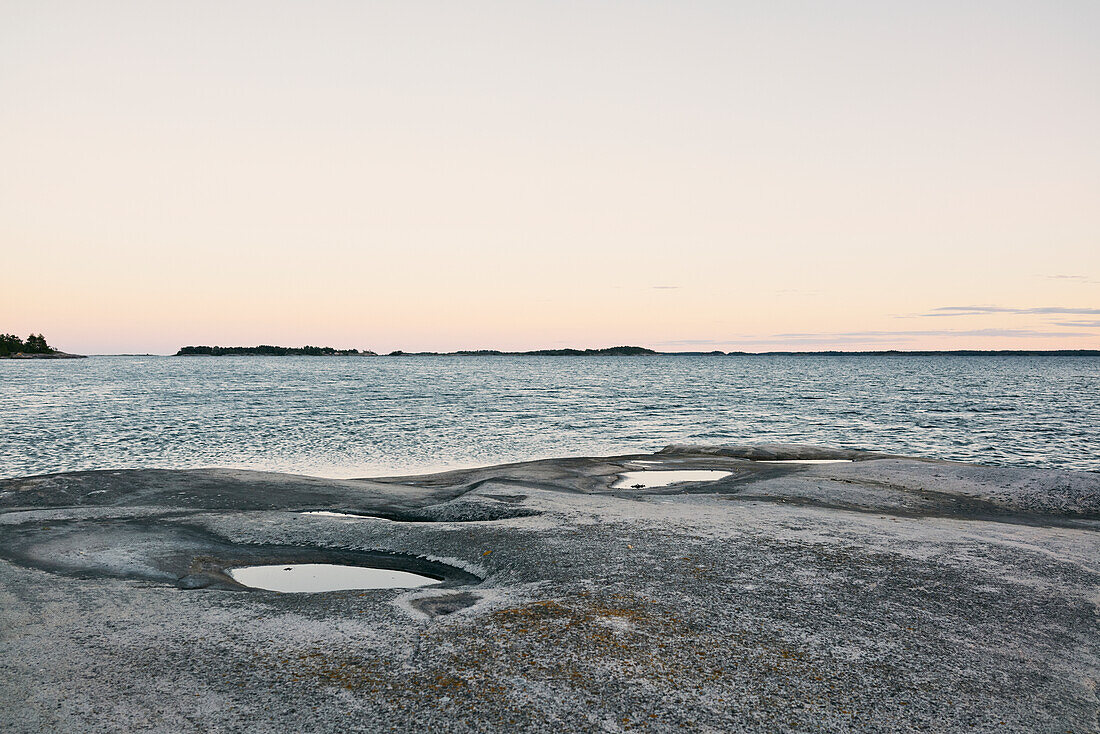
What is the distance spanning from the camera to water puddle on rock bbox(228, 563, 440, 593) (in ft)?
35.2

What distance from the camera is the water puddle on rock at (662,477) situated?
860 inches

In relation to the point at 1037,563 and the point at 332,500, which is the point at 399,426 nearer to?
the point at 332,500

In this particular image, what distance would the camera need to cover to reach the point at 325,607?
8914 millimetres

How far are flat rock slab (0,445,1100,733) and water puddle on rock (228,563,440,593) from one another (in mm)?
355

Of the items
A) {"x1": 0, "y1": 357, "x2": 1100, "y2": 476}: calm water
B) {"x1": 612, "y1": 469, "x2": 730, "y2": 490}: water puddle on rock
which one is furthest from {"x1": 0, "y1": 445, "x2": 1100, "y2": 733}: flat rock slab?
{"x1": 0, "y1": 357, "x2": 1100, "y2": 476}: calm water

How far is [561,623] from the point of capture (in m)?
8.05

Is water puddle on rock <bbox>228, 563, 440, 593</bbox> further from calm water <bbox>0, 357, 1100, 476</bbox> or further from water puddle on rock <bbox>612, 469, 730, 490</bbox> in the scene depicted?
calm water <bbox>0, 357, 1100, 476</bbox>

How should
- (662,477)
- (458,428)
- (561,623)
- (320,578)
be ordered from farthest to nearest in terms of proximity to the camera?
(458,428) < (662,477) < (320,578) < (561,623)

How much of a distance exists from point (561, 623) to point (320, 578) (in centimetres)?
510

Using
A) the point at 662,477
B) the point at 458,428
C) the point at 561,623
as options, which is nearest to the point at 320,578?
the point at 561,623

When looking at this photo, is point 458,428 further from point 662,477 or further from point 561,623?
point 561,623

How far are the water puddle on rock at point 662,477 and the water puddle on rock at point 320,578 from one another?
34.2 ft

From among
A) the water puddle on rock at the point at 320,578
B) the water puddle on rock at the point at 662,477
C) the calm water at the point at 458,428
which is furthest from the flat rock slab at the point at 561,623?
the calm water at the point at 458,428

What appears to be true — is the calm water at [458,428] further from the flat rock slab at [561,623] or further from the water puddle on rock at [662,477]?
the flat rock slab at [561,623]
